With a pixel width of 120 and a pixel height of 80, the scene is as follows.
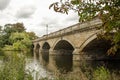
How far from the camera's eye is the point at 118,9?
3637mm

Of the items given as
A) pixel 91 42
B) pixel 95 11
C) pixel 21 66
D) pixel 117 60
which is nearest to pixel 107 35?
pixel 95 11

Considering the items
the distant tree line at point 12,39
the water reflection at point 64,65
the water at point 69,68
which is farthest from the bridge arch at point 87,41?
the distant tree line at point 12,39

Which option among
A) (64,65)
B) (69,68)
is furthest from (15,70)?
(64,65)

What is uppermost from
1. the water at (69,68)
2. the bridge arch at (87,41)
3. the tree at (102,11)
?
the bridge arch at (87,41)

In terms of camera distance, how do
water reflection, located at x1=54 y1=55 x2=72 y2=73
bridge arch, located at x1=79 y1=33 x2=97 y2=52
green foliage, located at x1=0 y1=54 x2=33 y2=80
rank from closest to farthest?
green foliage, located at x1=0 y1=54 x2=33 y2=80 → water reflection, located at x1=54 y1=55 x2=72 y2=73 → bridge arch, located at x1=79 y1=33 x2=97 y2=52

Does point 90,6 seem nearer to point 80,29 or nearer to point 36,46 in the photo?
point 80,29

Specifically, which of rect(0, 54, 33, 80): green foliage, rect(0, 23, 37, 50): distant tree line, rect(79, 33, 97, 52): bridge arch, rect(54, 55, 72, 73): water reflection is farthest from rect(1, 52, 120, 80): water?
rect(0, 23, 37, 50): distant tree line

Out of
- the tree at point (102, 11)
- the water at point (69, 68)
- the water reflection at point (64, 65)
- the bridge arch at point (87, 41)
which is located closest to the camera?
the tree at point (102, 11)

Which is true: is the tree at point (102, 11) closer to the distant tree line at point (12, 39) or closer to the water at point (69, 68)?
the water at point (69, 68)

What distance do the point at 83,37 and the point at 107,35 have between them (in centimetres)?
2411

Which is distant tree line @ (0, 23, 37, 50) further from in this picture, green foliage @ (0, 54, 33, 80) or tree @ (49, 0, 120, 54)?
tree @ (49, 0, 120, 54)

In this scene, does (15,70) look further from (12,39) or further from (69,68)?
(12,39)

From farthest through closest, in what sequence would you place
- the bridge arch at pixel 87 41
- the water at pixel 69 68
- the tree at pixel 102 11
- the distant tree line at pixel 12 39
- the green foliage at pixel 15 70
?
the distant tree line at pixel 12 39
the bridge arch at pixel 87 41
the water at pixel 69 68
the green foliage at pixel 15 70
the tree at pixel 102 11

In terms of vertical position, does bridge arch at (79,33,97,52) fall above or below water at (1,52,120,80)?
above
